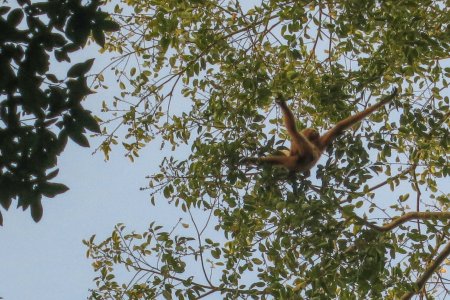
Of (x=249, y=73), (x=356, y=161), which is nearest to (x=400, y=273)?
(x=356, y=161)

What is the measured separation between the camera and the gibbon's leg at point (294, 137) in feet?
27.9

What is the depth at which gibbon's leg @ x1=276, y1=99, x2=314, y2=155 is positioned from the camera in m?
8.50

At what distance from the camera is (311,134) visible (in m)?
9.12

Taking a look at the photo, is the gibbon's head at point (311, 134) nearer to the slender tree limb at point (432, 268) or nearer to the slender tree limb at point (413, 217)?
the slender tree limb at point (413, 217)

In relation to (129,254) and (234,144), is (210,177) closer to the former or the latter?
(234,144)

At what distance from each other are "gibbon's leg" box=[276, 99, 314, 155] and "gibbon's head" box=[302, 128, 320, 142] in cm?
14

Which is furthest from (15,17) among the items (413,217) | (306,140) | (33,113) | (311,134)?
(311,134)

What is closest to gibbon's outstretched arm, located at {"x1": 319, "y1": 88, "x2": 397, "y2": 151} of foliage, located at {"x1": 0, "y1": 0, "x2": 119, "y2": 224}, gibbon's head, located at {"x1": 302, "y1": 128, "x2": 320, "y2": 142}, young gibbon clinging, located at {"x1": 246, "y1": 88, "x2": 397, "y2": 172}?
young gibbon clinging, located at {"x1": 246, "y1": 88, "x2": 397, "y2": 172}

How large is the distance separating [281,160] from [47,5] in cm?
429

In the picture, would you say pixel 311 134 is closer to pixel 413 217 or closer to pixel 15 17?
pixel 413 217

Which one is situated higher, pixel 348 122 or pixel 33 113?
pixel 348 122

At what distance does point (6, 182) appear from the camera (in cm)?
424

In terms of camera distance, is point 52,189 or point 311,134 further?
point 311,134

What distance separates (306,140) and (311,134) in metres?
0.25
